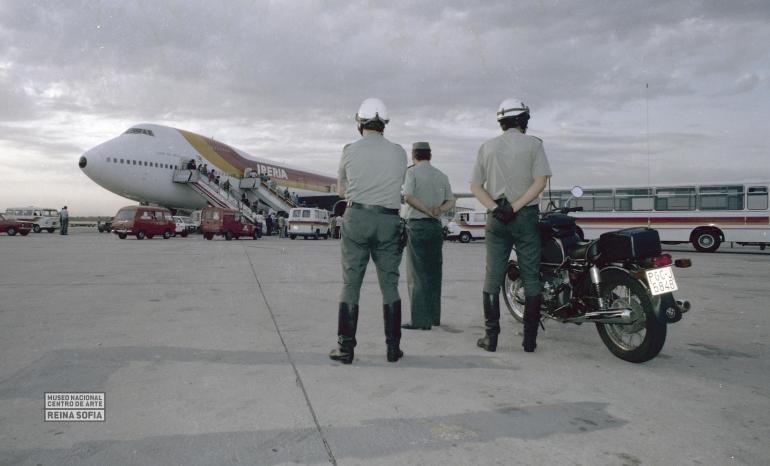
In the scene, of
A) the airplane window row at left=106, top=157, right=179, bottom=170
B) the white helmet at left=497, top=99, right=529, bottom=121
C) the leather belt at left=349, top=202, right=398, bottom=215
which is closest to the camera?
the leather belt at left=349, top=202, right=398, bottom=215

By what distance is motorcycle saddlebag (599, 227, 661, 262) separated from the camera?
3.70 m

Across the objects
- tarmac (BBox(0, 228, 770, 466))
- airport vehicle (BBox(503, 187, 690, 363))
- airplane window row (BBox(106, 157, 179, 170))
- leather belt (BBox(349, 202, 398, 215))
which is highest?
airplane window row (BBox(106, 157, 179, 170))

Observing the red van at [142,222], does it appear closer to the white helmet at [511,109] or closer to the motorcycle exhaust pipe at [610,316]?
the white helmet at [511,109]

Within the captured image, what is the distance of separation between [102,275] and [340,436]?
7823 mm

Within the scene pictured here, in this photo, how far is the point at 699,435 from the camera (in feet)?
7.79

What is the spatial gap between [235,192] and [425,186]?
33507mm

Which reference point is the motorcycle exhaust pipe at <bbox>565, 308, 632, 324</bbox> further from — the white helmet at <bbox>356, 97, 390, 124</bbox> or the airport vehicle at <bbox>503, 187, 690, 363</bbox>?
the white helmet at <bbox>356, 97, 390, 124</bbox>

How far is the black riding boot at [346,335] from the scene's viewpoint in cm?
361

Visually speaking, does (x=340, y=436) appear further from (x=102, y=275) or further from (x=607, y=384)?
(x=102, y=275)

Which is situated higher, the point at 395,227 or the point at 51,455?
the point at 395,227

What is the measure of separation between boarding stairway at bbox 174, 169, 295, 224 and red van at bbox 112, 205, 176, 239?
4583 mm

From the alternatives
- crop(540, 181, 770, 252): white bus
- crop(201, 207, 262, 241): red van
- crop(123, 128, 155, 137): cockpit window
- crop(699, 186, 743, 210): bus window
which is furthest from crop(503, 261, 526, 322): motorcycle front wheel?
crop(123, 128, 155, 137): cockpit window

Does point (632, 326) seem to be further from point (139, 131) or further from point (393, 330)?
point (139, 131)

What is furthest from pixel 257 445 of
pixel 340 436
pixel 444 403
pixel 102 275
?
pixel 102 275
